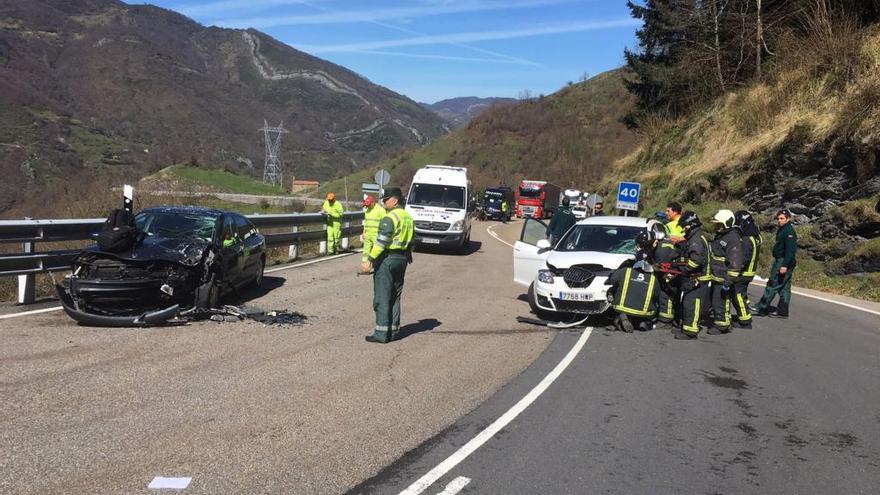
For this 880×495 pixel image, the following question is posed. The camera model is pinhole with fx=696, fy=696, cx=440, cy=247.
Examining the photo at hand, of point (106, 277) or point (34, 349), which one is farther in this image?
point (106, 277)

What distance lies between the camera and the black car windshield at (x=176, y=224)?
1011 cm

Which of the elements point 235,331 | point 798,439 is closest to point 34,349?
point 235,331

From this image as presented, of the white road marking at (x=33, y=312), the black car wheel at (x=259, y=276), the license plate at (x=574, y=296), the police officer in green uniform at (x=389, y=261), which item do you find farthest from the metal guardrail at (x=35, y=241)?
the license plate at (x=574, y=296)

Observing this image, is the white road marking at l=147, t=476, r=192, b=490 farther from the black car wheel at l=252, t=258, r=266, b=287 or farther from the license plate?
the black car wheel at l=252, t=258, r=266, b=287

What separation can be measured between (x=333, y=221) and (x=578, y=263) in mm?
11404

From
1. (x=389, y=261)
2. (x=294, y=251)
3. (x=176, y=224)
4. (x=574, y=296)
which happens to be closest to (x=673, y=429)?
(x=389, y=261)

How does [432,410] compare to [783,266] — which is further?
[783,266]

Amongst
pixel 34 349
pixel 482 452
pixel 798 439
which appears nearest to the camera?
pixel 482 452

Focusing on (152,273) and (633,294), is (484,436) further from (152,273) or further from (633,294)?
(152,273)

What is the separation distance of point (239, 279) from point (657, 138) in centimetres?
3114

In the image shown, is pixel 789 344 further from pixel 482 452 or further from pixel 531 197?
pixel 531 197

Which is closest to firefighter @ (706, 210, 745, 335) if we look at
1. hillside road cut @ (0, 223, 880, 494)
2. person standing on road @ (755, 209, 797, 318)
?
hillside road cut @ (0, 223, 880, 494)

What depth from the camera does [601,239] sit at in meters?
11.2

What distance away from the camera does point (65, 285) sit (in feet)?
27.7
